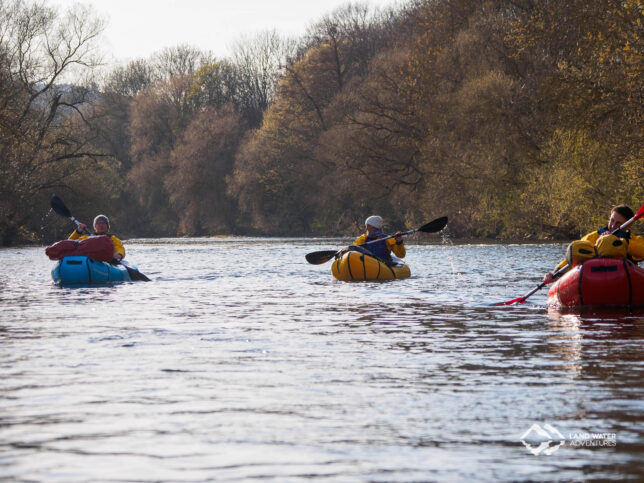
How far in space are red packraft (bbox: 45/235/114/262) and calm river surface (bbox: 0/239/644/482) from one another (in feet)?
14.5

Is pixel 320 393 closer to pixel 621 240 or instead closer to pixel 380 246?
pixel 621 240

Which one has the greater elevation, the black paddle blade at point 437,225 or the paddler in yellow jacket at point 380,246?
the black paddle blade at point 437,225

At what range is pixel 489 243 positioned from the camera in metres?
36.6

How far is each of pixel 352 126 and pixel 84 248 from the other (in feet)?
93.3

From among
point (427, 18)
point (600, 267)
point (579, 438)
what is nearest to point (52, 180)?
point (427, 18)

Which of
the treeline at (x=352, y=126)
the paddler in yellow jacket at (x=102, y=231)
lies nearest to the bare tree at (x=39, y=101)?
the treeline at (x=352, y=126)

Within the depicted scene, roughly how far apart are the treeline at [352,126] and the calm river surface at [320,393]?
1539 cm

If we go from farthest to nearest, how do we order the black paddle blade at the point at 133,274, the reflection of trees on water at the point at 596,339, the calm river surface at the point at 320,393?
the black paddle blade at the point at 133,274, the reflection of trees on water at the point at 596,339, the calm river surface at the point at 320,393

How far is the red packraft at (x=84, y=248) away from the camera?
17250 millimetres

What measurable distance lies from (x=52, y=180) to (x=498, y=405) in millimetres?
38112

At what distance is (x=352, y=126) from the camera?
44.8 m

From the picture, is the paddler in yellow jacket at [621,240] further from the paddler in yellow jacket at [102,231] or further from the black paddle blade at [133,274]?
the black paddle blade at [133,274]

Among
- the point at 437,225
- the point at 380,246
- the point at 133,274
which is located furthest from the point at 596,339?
the point at 133,274

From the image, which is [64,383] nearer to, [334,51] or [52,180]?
[52,180]
